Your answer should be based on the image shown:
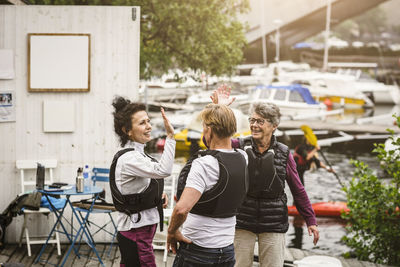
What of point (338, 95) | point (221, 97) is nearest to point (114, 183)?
point (221, 97)

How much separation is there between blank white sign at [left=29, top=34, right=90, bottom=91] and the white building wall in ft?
0.21

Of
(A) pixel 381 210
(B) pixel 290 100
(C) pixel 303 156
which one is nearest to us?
(A) pixel 381 210

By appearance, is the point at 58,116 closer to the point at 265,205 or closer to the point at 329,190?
the point at 265,205

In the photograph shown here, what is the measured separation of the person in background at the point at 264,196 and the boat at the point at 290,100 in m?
23.8

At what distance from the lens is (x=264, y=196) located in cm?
374

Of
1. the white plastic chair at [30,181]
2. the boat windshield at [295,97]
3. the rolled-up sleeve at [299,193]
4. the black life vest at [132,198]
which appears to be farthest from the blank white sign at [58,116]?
the boat windshield at [295,97]

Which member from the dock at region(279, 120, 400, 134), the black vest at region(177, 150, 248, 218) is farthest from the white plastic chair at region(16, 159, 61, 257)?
the dock at region(279, 120, 400, 134)

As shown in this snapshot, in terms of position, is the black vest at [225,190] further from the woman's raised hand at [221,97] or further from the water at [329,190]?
the water at [329,190]

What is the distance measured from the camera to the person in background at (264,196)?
3.73 meters

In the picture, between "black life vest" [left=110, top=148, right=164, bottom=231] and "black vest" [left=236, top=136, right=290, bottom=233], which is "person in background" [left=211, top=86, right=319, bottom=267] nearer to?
"black vest" [left=236, top=136, right=290, bottom=233]

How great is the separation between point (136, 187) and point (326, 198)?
10536 mm

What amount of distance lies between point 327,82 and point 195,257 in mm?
35139

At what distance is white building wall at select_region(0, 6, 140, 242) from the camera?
225 inches

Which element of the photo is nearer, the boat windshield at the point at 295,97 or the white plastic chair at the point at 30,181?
the white plastic chair at the point at 30,181
